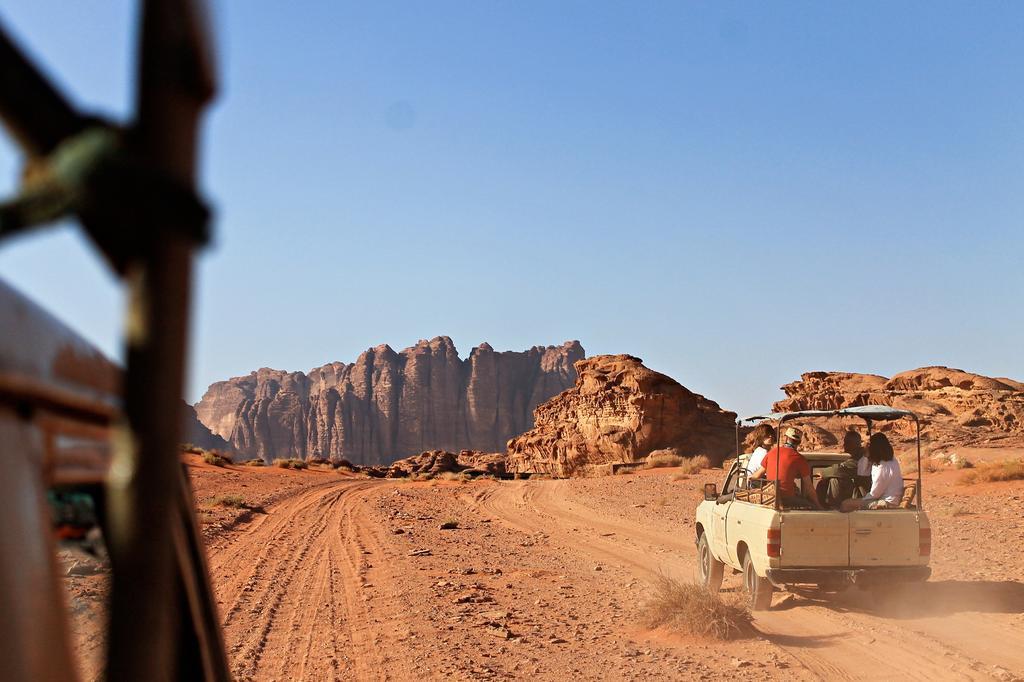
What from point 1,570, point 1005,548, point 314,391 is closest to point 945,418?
point 1005,548

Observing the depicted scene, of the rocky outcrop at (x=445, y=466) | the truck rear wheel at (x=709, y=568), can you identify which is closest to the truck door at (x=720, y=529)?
the truck rear wheel at (x=709, y=568)

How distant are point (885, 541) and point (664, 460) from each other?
35665mm

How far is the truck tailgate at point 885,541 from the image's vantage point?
996 cm

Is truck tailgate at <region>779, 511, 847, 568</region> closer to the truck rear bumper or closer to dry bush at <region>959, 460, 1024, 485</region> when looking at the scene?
the truck rear bumper

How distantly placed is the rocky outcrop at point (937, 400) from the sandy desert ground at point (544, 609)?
16.6 metres

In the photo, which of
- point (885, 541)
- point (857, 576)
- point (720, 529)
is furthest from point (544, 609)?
point (885, 541)

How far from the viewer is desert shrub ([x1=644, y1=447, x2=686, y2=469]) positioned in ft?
147

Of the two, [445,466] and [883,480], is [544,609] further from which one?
[445,466]

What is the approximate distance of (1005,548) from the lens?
47.9 feet

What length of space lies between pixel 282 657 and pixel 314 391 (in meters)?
138

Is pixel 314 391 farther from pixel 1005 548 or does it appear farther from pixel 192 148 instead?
pixel 192 148

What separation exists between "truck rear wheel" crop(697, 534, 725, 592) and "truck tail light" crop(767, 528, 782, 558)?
94.7 inches

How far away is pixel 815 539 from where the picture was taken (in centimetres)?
990

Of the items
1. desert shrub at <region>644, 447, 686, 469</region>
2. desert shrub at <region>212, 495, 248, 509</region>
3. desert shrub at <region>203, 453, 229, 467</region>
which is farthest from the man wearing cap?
desert shrub at <region>203, 453, 229, 467</region>
